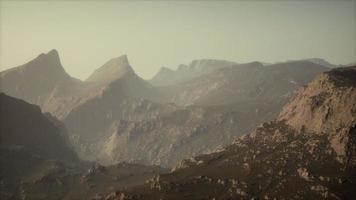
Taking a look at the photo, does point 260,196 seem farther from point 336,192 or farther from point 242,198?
point 336,192

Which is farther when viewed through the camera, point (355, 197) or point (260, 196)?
point (260, 196)

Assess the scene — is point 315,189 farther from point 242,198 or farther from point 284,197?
point 242,198

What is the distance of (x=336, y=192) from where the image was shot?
616ft

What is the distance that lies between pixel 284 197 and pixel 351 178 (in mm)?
35413

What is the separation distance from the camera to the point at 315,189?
194 meters

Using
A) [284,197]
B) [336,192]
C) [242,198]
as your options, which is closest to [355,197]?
[336,192]

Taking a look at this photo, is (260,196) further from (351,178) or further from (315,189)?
(351,178)

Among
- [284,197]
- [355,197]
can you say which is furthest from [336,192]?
[284,197]

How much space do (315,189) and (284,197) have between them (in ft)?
51.8

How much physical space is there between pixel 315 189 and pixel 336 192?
388 inches

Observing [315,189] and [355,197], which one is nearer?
[355,197]

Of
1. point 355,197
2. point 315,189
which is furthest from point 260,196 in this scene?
point 355,197

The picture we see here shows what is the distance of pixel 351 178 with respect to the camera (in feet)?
649

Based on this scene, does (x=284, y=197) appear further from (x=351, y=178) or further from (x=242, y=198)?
(x=351, y=178)
